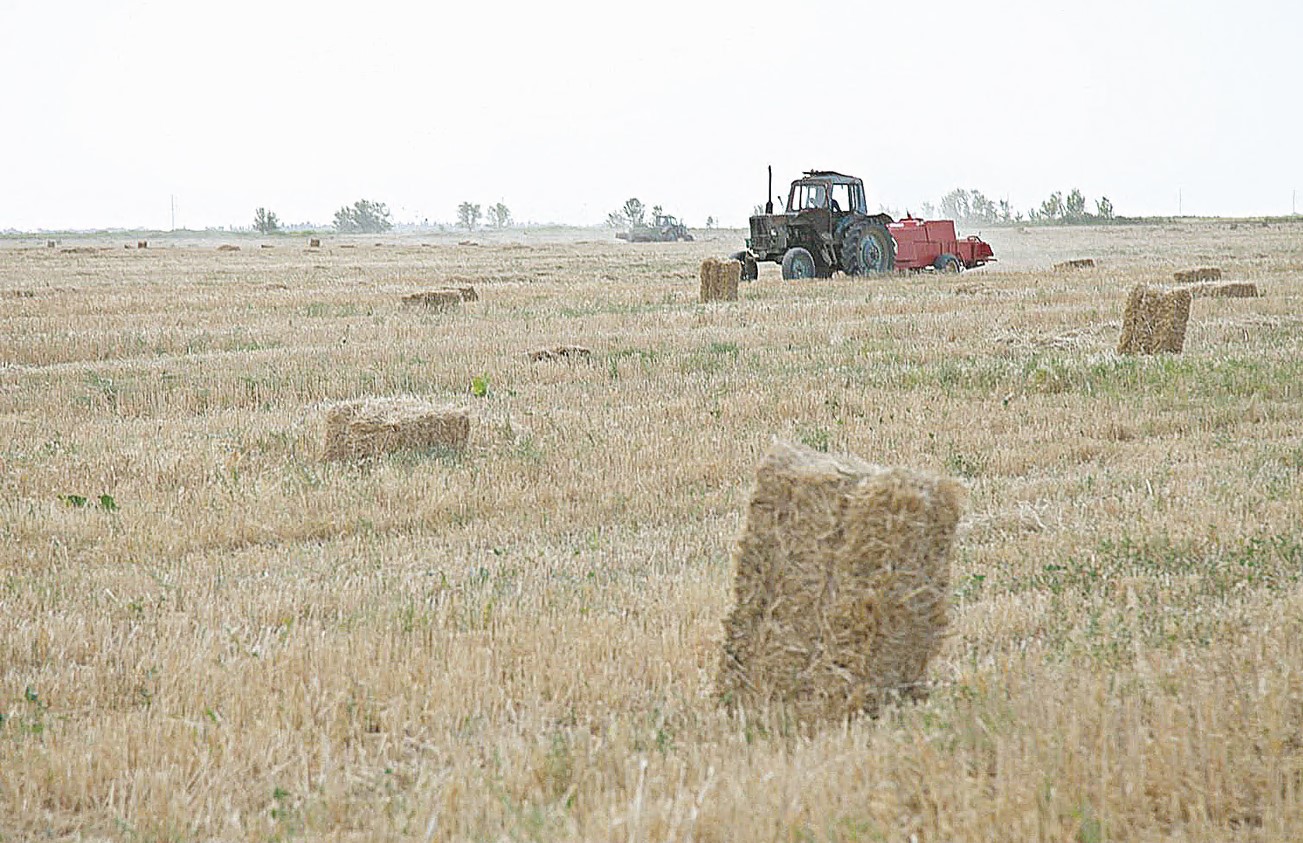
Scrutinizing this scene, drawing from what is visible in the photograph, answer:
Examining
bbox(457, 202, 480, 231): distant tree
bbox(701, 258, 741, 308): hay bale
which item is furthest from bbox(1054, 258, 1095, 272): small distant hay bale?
bbox(457, 202, 480, 231): distant tree

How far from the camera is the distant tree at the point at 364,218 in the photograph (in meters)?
140

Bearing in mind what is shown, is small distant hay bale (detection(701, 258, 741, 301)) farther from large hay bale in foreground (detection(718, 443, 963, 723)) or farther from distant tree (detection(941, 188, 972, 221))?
distant tree (detection(941, 188, 972, 221))

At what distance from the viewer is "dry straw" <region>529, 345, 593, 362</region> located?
1517 cm

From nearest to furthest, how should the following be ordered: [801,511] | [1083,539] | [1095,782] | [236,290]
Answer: [1095,782] < [801,511] < [1083,539] < [236,290]

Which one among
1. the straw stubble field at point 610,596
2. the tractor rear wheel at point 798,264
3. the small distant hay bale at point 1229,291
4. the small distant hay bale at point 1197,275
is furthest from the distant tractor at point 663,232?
the straw stubble field at point 610,596

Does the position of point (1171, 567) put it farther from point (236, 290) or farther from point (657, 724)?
point (236, 290)

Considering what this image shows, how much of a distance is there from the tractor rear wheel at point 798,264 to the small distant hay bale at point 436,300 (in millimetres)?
8017

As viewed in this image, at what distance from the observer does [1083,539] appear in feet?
24.2

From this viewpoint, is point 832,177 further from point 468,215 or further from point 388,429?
point 468,215

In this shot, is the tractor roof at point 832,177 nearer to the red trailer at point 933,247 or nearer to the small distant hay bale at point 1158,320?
the red trailer at point 933,247

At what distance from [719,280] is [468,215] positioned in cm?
12953

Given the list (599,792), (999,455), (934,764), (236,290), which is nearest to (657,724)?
(599,792)

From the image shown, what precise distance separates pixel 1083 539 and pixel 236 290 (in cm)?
2242

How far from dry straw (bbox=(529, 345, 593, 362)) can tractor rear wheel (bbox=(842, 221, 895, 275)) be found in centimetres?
1331
